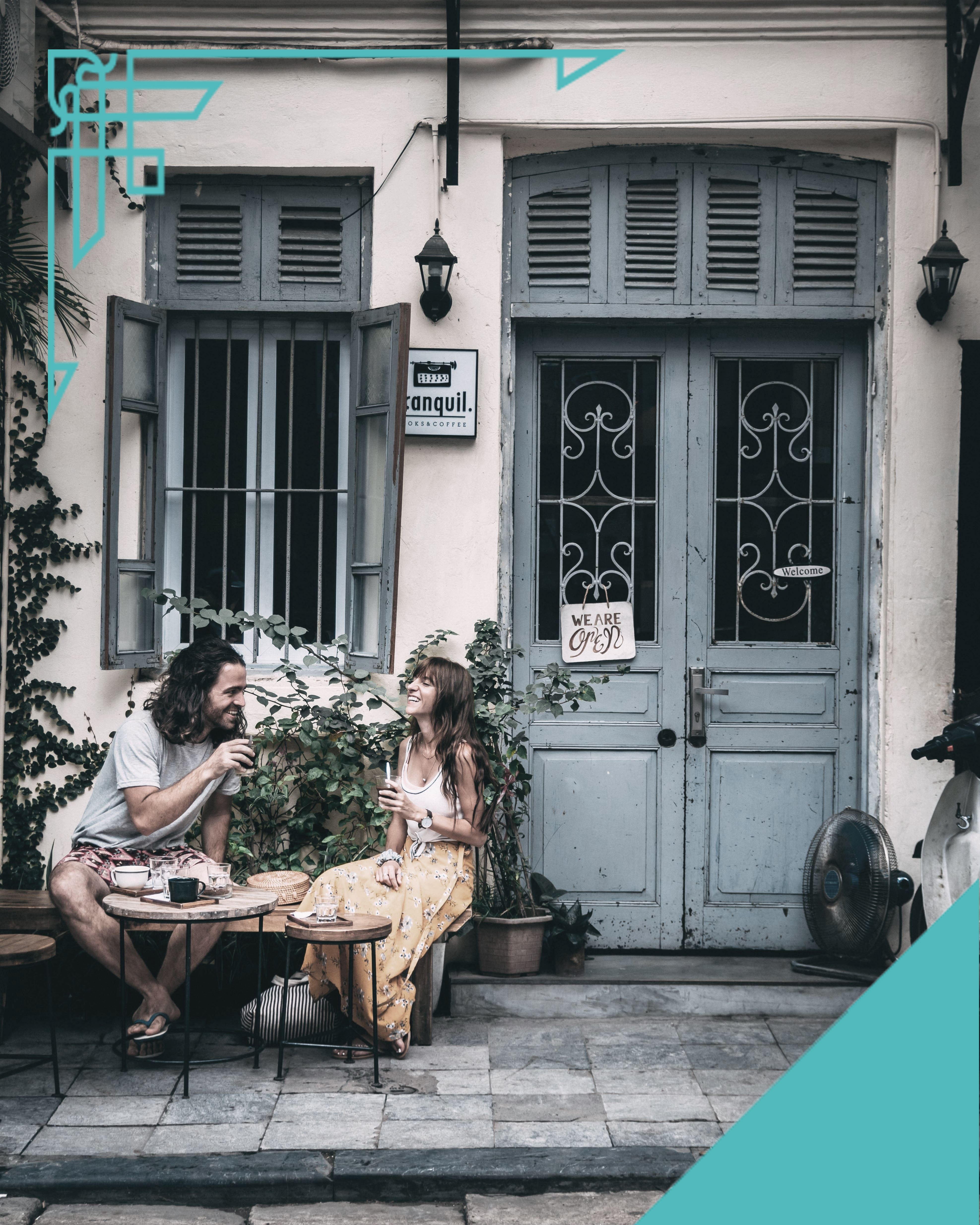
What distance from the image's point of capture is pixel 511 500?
5.85 meters

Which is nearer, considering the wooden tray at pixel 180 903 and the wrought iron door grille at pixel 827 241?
the wooden tray at pixel 180 903

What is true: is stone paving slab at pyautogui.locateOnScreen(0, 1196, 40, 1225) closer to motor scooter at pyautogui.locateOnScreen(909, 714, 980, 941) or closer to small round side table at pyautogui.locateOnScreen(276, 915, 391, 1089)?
small round side table at pyautogui.locateOnScreen(276, 915, 391, 1089)

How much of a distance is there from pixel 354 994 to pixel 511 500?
2.35m

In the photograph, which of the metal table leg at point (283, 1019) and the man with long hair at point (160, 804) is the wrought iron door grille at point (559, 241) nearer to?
the man with long hair at point (160, 804)

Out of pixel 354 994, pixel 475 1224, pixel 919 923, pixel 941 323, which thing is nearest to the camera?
pixel 475 1224

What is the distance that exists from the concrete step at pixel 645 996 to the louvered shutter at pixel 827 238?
3.12 meters

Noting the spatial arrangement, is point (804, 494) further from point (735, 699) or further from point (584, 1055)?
point (584, 1055)

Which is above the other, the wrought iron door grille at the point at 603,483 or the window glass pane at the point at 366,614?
the wrought iron door grille at the point at 603,483

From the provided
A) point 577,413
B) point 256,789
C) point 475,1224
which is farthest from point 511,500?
point 475,1224

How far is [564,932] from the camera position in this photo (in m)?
5.51

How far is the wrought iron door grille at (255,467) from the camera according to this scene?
19.5 feet

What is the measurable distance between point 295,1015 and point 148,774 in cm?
113
